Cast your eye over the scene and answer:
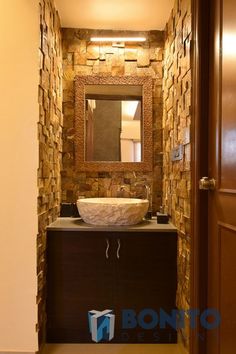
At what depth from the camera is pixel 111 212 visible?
2121 mm

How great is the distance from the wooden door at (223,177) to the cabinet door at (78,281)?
0.81m

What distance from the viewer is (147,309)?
7.20 ft

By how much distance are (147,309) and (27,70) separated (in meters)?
1.86

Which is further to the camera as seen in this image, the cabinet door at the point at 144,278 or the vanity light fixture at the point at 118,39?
the vanity light fixture at the point at 118,39

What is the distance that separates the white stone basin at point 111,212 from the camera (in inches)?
83.2

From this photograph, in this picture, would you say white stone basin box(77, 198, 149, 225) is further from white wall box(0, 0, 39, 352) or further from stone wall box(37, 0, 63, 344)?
white wall box(0, 0, 39, 352)

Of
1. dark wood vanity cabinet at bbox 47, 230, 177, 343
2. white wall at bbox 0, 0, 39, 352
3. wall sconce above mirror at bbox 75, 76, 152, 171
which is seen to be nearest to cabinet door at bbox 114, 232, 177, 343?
dark wood vanity cabinet at bbox 47, 230, 177, 343

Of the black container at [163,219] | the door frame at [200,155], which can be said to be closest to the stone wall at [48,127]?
the black container at [163,219]

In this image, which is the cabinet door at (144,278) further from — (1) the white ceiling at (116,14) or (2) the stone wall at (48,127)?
(1) the white ceiling at (116,14)

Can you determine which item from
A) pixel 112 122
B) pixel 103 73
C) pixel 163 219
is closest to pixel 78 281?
pixel 163 219

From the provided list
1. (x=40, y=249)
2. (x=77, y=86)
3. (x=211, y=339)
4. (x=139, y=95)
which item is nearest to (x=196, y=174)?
(x=211, y=339)

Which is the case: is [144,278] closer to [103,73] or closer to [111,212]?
[111,212]

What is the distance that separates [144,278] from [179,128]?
1.11 meters

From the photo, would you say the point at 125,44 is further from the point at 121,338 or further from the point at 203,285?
the point at 121,338
